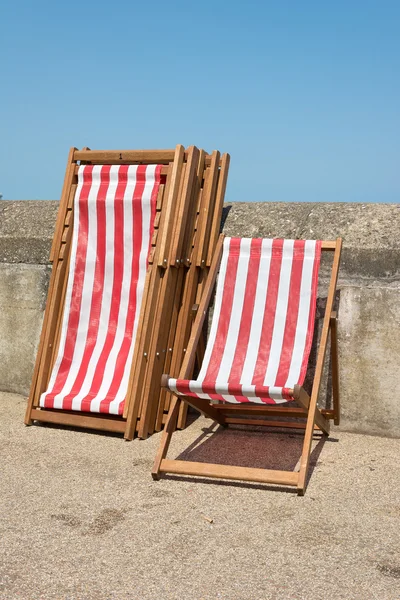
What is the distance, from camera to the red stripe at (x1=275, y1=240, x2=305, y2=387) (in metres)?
4.07

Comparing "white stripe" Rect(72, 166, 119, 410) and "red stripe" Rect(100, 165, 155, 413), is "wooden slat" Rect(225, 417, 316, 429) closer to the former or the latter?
"red stripe" Rect(100, 165, 155, 413)

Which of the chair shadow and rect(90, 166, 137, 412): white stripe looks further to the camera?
rect(90, 166, 137, 412): white stripe

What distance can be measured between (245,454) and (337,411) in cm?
66

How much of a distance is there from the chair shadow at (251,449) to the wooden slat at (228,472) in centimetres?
7

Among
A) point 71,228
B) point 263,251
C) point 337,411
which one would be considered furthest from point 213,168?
point 337,411

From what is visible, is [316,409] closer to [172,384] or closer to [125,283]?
[172,384]

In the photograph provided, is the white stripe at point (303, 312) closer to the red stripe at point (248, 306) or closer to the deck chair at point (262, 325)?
the deck chair at point (262, 325)

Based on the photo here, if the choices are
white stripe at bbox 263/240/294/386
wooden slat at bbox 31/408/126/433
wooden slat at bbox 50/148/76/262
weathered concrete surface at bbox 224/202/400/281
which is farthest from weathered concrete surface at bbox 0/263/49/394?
white stripe at bbox 263/240/294/386

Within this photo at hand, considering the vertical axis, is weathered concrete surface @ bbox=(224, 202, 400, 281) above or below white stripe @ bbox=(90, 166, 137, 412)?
above

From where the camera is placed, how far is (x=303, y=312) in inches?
164

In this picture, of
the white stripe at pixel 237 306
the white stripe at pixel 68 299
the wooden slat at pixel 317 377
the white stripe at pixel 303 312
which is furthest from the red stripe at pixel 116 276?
the wooden slat at pixel 317 377

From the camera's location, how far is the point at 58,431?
4.54 metres

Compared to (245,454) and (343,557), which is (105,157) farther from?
(343,557)

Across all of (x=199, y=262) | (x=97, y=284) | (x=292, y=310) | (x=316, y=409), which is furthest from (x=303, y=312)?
(x=97, y=284)
